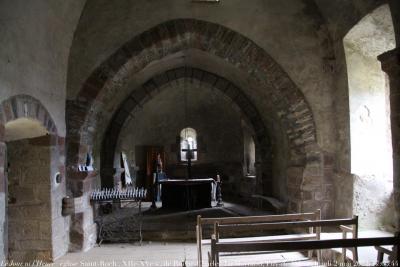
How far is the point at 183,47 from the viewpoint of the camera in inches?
247

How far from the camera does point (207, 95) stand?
11688 mm

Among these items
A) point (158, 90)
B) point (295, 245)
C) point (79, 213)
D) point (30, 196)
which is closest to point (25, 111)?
point (30, 196)

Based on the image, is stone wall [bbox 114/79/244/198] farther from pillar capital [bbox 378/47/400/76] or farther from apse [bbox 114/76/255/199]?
pillar capital [bbox 378/47/400/76]

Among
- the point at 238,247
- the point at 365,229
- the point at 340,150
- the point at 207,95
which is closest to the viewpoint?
the point at 238,247

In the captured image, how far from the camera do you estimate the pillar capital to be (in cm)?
401

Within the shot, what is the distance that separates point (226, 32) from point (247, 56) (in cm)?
51

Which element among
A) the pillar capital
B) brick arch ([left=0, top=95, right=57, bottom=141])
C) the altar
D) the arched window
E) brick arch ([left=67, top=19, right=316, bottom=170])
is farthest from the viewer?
the arched window

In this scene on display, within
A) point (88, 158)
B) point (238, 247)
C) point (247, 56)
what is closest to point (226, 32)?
point (247, 56)

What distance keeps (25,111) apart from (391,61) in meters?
4.11

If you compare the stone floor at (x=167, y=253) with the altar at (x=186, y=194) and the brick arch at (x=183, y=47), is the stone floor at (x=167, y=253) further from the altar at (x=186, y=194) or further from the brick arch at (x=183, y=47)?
the brick arch at (x=183, y=47)

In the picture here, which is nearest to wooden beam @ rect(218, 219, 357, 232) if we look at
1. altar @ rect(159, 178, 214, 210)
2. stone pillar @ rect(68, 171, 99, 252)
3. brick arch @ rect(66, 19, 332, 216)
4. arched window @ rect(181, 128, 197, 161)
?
brick arch @ rect(66, 19, 332, 216)

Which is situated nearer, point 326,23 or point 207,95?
point 326,23

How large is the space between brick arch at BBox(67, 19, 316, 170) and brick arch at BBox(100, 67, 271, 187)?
92.1 inches

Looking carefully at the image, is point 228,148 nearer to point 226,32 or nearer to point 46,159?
point 226,32
